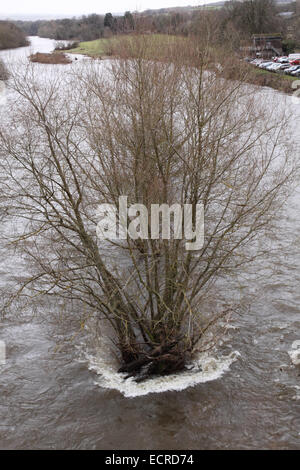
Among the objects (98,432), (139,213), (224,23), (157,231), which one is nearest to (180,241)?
(157,231)

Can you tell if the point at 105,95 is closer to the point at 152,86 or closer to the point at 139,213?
the point at 152,86

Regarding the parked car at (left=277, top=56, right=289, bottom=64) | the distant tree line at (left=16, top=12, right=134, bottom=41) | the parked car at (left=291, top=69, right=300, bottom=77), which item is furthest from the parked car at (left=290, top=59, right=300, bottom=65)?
the distant tree line at (left=16, top=12, right=134, bottom=41)

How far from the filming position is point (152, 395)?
10555 mm

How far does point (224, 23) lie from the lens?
552 inches

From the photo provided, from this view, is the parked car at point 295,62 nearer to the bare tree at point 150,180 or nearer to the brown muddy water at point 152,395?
the bare tree at point 150,180

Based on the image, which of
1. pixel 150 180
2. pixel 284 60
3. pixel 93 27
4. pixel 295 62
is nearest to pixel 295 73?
pixel 295 62

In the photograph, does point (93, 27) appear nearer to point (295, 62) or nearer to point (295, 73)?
point (295, 73)

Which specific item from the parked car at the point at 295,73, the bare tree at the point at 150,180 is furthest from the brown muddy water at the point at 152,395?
the parked car at the point at 295,73

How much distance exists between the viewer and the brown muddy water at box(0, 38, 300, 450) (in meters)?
9.34

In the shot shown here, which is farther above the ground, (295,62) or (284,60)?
(284,60)

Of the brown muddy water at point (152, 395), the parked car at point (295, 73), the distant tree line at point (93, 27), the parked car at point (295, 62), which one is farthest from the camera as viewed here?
the parked car at point (295, 62)

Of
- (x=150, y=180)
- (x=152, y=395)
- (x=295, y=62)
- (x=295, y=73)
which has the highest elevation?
(x=295, y=62)

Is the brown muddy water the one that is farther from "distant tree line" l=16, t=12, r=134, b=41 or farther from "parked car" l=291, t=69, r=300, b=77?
"parked car" l=291, t=69, r=300, b=77

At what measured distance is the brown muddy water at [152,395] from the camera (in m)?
9.34
